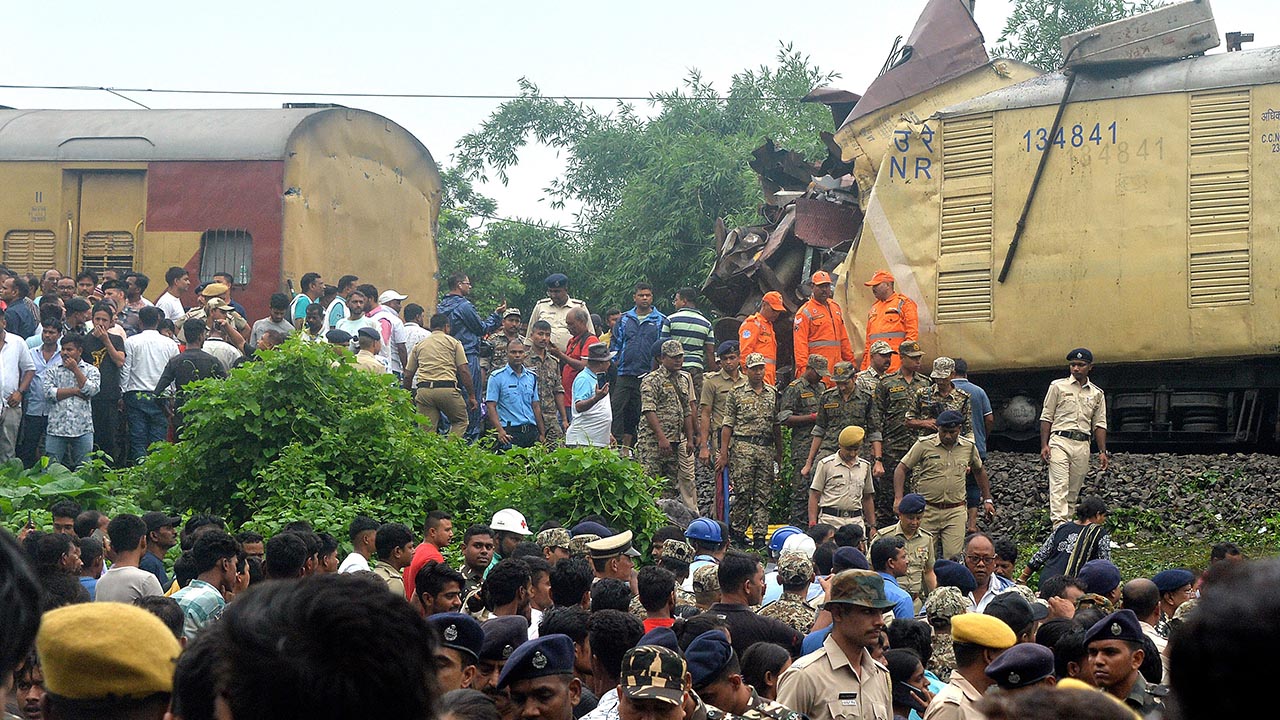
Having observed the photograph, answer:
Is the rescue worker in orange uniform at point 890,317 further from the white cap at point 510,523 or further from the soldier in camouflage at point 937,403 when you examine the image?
the white cap at point 510,523

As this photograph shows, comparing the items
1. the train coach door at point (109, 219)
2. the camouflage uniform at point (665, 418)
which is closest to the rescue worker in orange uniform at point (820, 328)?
the camouflage uniform at point (665, 418)

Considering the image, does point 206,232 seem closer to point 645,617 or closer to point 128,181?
point 128,181

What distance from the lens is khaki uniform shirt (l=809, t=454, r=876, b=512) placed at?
1166 centimetres

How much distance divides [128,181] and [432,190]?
3.94m

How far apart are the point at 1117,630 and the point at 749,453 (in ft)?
25.3

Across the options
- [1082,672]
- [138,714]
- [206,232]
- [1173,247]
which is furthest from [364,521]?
[206,232]

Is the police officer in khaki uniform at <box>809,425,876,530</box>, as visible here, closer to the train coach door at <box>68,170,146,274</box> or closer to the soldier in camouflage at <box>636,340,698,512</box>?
the soldier in camouflage at <box>636,340,698,512</box>

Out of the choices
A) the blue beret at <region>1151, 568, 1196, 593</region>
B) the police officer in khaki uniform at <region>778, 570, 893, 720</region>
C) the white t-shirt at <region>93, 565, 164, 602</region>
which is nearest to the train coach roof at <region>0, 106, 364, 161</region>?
the white t-shirt at <region>93, 565, 164, 602</region>

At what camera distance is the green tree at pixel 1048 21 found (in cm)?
3006

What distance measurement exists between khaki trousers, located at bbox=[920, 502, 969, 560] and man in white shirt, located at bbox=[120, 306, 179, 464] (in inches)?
254

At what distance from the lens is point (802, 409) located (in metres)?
13.0

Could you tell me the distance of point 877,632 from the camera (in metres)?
5.15

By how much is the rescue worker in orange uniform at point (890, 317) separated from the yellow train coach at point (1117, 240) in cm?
56

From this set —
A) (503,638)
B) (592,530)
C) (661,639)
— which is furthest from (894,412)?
(503,638)
